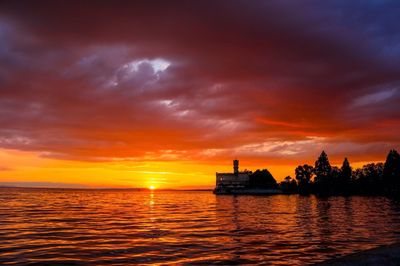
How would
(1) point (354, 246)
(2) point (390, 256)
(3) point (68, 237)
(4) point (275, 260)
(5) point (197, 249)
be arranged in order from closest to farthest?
(2) point (390, 256) < (4) point (275, 260) < (5) point (197, 249) < (1) point (354, 246) < (3) point (68, 237)

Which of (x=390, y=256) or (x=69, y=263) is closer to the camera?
(x=390, y=256)

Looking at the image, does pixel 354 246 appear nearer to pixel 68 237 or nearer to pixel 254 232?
pixel 254 232

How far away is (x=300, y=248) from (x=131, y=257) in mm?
10389

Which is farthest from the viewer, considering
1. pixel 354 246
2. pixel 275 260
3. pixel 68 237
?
pixel 68 237

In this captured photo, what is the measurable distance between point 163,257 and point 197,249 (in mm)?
3170

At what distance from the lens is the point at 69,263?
18.4 m

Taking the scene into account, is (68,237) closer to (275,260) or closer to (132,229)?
(132,229)

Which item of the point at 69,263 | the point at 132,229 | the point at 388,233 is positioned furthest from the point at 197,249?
the point at 388,233

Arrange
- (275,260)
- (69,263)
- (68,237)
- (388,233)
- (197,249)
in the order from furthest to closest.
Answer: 1. (388,233)
2. (68,237)
3. (197,249)
4. (275,260)
5. (69,263)

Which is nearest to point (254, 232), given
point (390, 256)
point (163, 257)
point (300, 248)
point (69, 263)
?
point (300, 248)

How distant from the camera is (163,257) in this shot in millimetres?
20156

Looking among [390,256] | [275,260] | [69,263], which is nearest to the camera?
[390,256]

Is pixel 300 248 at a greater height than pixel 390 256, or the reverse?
pixel 390 256

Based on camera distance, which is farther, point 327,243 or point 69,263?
point 327,243
